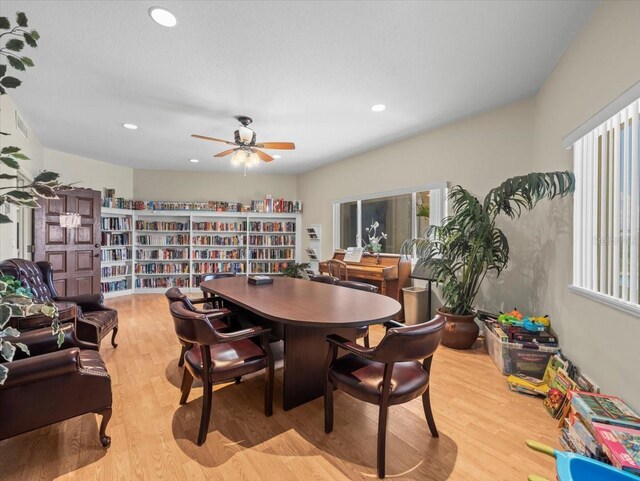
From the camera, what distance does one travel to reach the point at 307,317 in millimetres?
1885

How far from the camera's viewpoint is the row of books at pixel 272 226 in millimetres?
7055

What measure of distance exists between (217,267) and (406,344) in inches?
237

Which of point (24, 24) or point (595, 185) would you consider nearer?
point (24, 24)

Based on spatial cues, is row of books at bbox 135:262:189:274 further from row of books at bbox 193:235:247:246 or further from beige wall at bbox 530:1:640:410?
beige wall at bbox 530:1:640:410

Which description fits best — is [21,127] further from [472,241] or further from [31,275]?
[472,241]

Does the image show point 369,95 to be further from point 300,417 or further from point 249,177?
point 249,177

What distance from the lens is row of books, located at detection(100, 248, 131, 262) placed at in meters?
5.95

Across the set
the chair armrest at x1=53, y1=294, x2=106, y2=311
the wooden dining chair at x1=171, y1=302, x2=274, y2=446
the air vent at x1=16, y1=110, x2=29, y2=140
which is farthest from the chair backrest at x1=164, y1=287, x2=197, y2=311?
the air vent at x1=16, y1=110, x2=29, y2=140

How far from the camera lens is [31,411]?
1619mm

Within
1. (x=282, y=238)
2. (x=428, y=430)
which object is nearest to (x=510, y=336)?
(x=428, y=430)

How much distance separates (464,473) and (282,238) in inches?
235

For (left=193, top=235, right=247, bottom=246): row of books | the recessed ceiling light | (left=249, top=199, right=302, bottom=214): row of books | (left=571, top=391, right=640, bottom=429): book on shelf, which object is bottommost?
(left=571, top=391, right=640, bottom=429): book on shelf

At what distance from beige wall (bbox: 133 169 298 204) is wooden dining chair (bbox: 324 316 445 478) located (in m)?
5.74

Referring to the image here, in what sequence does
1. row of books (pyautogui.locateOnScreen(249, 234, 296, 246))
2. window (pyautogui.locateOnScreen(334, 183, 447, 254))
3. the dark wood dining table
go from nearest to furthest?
1. the dark wood dining table
2. window (pyautogui.locateOnScreen(334, 183, 447, 254))
3. row of books (pyautogui.locateOnScreen(249, 234, 296, 246))
